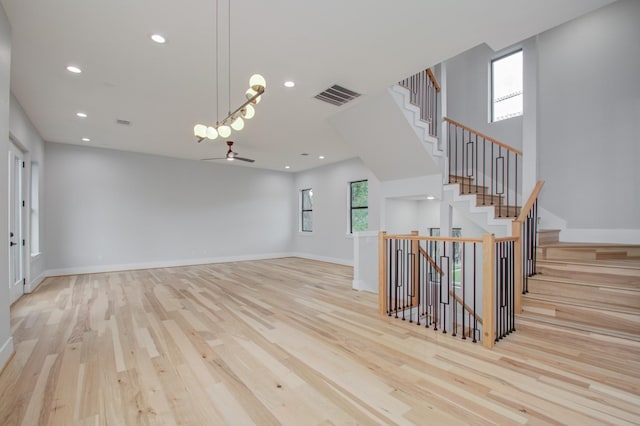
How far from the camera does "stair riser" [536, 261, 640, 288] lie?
3092 millimetres

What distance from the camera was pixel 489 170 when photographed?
590cm

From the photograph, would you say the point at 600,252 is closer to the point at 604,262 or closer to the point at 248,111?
the point at 604,262

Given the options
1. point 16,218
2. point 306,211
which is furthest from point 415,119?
point 16,218

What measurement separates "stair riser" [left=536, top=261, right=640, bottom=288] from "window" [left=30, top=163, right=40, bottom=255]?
898cm

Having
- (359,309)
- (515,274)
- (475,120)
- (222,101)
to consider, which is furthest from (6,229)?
(475,120)

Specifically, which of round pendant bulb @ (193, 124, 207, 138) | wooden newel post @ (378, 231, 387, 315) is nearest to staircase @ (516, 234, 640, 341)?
wooden newel post @ (378, 231, 387, 315)

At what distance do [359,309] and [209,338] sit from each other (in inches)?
80.3

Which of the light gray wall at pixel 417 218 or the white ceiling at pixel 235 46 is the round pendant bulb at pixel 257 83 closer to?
the white ceiling at pixel 235 46

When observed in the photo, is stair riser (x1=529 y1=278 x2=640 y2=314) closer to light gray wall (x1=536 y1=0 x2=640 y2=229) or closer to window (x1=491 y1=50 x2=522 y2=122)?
light gray wall (x1=536 y1=0 x2=640 y2=229)

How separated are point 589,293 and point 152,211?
897 centimetres

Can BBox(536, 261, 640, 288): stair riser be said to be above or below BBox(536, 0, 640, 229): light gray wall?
below

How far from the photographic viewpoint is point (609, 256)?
3.73 m

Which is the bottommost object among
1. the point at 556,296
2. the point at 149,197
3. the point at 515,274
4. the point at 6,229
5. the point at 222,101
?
the point at 556,296

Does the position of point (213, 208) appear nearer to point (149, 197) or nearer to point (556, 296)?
point (149, 197)
